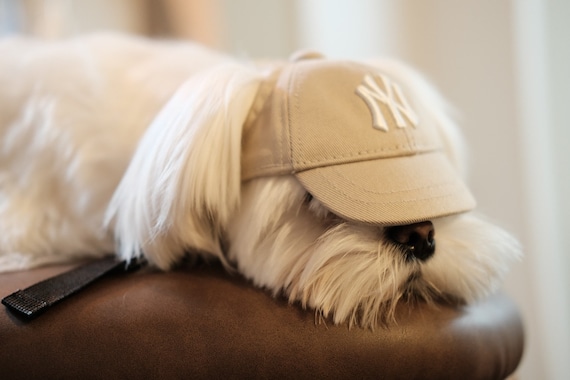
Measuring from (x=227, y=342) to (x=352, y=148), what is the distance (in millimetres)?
276

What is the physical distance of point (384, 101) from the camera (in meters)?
0.65

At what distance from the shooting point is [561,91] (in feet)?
3.49

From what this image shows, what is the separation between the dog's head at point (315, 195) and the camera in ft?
1.97

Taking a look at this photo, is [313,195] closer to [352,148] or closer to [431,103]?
[352,148]

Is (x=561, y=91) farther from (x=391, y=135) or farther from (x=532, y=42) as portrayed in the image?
(x=391, y=135)

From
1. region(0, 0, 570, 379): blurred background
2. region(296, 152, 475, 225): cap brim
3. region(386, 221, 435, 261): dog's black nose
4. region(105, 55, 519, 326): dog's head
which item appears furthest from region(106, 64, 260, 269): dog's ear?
region(0, 0, 570, 379): blurred background

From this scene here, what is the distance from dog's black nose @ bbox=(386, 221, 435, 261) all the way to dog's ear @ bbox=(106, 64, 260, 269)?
0.72ft

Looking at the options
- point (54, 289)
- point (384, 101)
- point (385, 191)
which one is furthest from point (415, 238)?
point (54, 289)

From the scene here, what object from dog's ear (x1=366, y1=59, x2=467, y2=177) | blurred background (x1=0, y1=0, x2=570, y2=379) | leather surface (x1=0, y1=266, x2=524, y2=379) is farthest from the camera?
blurred background (x1=0, y1=0, x2=570, y2=379)

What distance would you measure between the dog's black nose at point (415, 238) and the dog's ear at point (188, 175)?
0.22 m

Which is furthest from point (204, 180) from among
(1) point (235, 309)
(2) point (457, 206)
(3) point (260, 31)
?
(3) point (260, 31)

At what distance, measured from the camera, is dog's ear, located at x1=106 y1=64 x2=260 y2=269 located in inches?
24.8

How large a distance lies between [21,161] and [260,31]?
1041 mm

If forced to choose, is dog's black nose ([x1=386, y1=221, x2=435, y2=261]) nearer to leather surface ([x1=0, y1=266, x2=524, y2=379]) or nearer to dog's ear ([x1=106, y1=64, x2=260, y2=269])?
leather surface ([x1=0, y1=266, x2=524, y2=379])
